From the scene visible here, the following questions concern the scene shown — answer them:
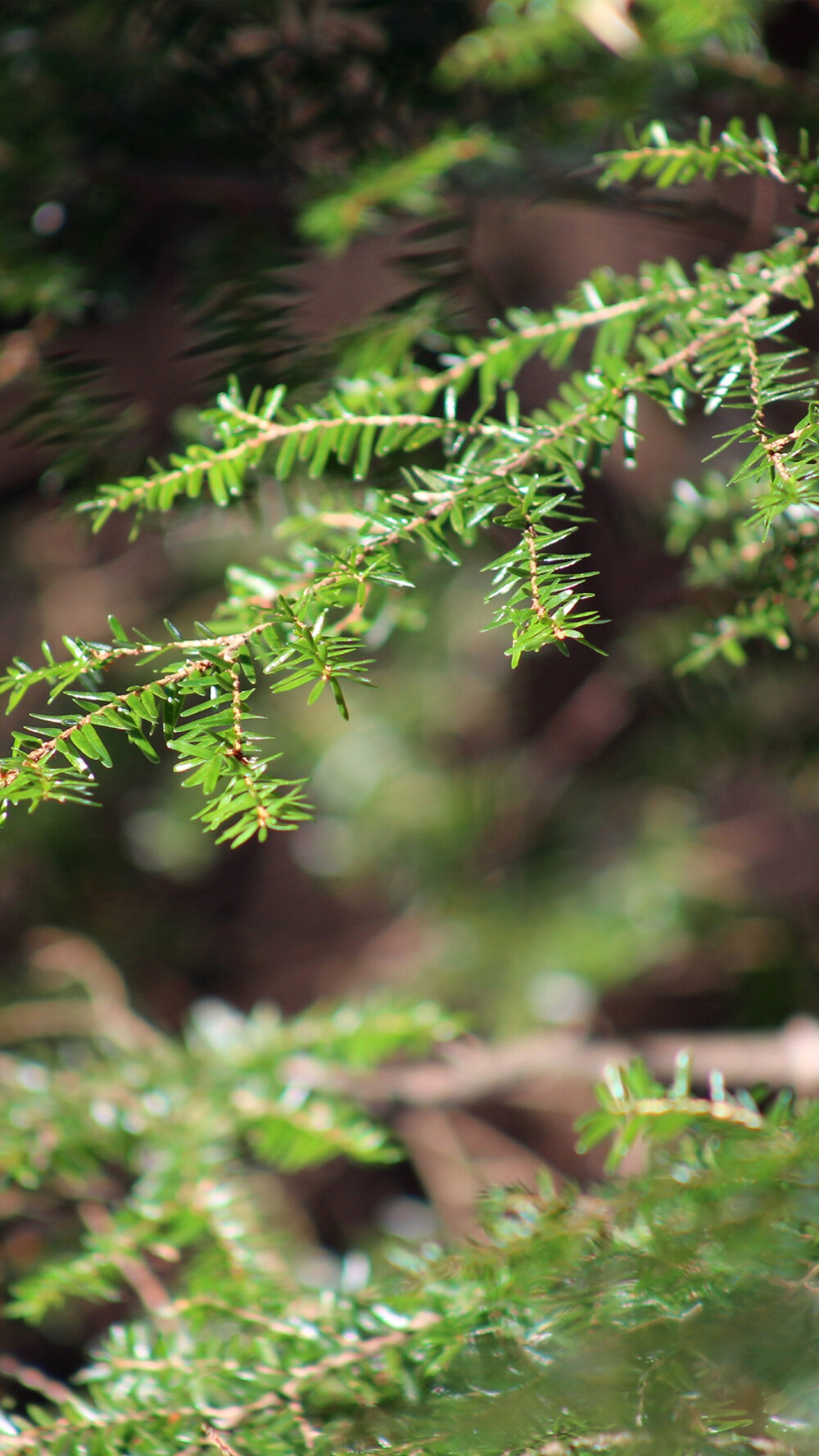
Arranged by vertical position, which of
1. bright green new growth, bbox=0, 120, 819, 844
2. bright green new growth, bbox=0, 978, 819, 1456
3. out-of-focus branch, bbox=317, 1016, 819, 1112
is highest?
bright green new growth, bbox=0, 120, 819, 844

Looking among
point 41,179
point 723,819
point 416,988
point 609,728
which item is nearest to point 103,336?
point 41,179

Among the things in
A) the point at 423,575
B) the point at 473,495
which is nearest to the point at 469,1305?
the point at 473,495

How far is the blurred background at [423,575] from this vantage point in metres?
0.61

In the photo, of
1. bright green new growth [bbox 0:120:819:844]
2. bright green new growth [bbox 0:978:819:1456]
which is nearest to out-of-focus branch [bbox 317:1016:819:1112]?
bright green new growth [bbox 0:978:819:1456]

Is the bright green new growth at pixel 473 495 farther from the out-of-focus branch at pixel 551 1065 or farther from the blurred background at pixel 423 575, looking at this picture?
the out-of-focus branch at pixel 551 1065

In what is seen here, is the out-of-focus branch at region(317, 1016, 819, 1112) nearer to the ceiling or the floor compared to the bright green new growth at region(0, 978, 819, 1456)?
nearer to the floor

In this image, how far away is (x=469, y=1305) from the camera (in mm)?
394

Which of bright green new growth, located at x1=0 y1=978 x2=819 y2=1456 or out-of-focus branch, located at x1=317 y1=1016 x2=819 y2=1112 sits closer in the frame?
bright green new growth, located at x1=0 y1=978 x2=819 y2=1456

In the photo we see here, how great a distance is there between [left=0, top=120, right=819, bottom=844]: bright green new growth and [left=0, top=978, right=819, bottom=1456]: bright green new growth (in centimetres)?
22

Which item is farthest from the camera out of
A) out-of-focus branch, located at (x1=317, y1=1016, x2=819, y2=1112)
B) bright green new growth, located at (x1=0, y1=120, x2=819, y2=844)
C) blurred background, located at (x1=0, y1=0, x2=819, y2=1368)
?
out-of-focus branch, located at (x1=317, y1=1016, x2=819, y2=1112)

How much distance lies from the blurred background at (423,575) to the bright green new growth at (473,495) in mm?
129

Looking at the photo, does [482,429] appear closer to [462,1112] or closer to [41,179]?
[41,179]

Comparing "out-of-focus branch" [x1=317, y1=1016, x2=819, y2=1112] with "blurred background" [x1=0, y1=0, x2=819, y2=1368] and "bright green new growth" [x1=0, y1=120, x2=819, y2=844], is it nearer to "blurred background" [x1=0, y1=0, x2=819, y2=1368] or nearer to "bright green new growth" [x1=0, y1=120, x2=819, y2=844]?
"blurred background" [x1=0, y1=0, x2=819, y2=1368]

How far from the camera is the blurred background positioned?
609 mm
